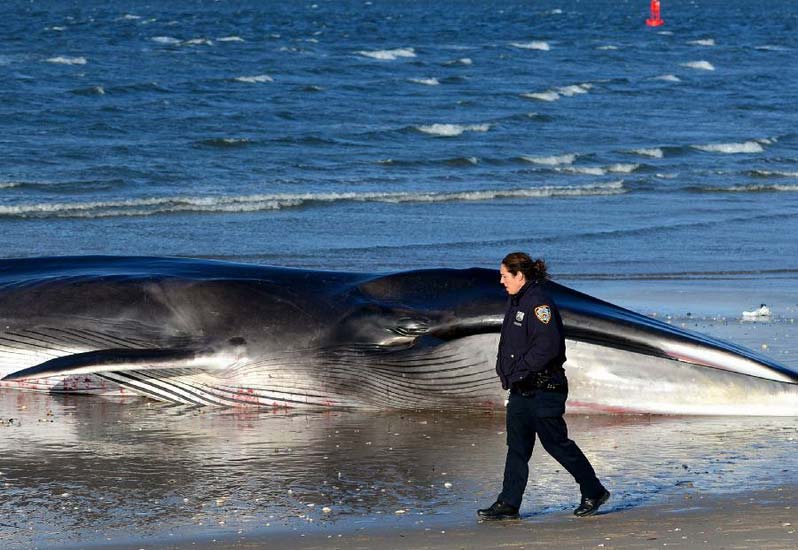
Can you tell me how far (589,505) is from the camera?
6.92 metres

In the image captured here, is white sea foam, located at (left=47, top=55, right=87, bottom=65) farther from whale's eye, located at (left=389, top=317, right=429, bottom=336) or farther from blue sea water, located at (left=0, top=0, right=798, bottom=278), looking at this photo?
whale's eye, located at (left=389, top=317, right=429, bottom=336)

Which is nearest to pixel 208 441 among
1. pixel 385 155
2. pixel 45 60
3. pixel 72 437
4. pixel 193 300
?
pixel 72 437

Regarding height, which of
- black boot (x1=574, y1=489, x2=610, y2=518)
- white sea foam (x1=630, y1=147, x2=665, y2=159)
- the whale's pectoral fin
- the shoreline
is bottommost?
the shoreline

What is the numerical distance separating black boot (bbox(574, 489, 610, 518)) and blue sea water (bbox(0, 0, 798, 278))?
8760 millimetres

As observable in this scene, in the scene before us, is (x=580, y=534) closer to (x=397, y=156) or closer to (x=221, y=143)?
(x=397, y=156)

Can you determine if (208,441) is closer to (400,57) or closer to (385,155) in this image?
(385,155)

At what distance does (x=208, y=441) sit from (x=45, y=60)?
44935mm

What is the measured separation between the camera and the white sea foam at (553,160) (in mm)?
29031

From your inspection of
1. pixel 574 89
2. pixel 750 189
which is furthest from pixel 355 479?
pixel 574 89

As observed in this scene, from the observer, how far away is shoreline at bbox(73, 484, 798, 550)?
6.50 meters

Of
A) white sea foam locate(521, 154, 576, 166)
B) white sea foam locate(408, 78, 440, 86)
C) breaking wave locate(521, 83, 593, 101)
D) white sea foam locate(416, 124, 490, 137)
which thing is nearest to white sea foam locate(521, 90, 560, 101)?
breaking wave locate(521, 83, 593, 101)

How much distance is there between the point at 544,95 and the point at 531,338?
1477 inches

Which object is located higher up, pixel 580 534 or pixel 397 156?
pixel 397 156

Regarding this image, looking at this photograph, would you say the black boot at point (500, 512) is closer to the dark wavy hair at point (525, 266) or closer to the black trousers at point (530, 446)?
the black trousers at point (530, 446)
